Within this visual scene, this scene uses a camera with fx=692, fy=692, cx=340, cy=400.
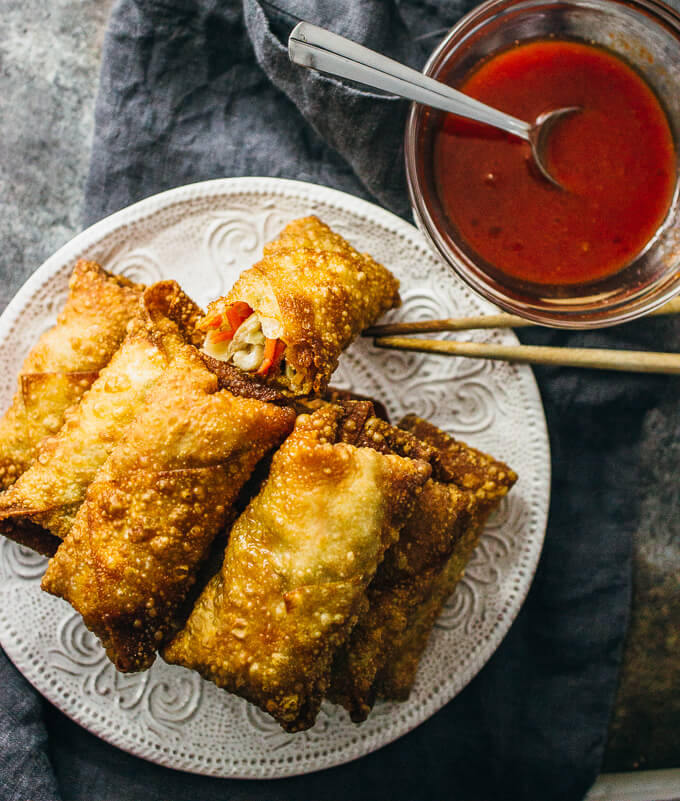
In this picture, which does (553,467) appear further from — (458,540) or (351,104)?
(351,104)

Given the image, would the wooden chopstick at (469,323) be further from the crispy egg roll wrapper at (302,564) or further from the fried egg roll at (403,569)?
the crispy egg roll wrapper at (302,564)

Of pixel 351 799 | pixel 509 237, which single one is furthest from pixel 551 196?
pixel 351 799

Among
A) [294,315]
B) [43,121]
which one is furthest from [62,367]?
[43,121]

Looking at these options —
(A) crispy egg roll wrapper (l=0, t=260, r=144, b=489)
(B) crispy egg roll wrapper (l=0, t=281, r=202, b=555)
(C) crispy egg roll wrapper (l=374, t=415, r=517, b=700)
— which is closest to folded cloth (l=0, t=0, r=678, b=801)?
(C) crispy egg roll wrapper (l=374, t=415, r=517, b=700)

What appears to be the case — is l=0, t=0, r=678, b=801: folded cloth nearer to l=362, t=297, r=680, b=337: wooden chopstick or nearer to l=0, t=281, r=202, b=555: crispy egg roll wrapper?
l=362, t=297, r=680, b=337: wooden chopstick

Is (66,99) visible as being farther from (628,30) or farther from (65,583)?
(628,30)

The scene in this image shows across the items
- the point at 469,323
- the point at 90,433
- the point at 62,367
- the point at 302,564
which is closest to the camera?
the point at 302,564

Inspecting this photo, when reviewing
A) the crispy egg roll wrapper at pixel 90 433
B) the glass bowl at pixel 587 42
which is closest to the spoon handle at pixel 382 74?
the glass bowl at pixel 587 42
